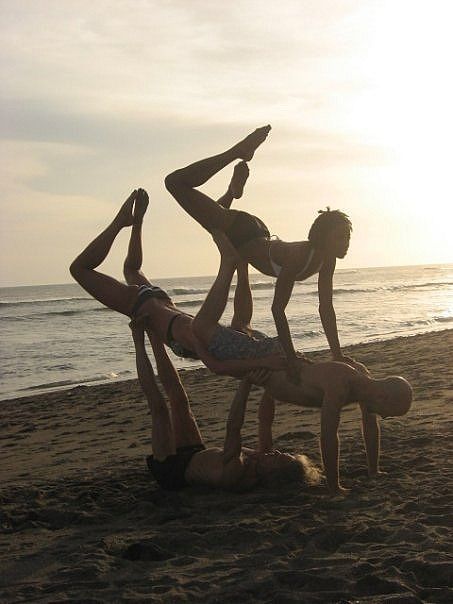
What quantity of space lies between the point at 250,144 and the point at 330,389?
204 cm

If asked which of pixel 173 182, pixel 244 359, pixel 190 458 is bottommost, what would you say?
pixel 190 458

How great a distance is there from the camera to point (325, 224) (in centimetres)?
564

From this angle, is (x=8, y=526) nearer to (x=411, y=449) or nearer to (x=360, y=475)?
(x=360, y=475)

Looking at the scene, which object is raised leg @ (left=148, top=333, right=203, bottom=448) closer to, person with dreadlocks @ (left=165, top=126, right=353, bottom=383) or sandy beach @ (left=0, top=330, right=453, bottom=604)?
sandy beach @ (left=0, top=330, right=453, bottom=604)

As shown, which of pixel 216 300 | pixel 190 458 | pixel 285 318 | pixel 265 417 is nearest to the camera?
pixel 216 300

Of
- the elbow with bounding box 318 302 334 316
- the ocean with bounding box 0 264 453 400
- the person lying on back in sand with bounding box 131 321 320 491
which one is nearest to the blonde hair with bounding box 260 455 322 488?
the person lying on back in sand with bounding box 131 321 320 491

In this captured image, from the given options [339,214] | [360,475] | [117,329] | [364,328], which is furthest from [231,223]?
[117,329]

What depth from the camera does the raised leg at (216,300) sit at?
5344 mm

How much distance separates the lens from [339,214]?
5645mm

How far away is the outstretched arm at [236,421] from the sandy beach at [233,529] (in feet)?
1.00

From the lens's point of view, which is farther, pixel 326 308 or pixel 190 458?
pixel 326 308

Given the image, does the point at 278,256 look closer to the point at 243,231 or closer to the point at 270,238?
the point at 270,238

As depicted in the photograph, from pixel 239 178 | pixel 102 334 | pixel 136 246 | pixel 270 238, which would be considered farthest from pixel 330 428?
pixel 102 334

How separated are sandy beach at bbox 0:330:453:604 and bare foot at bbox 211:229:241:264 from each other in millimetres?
1633
